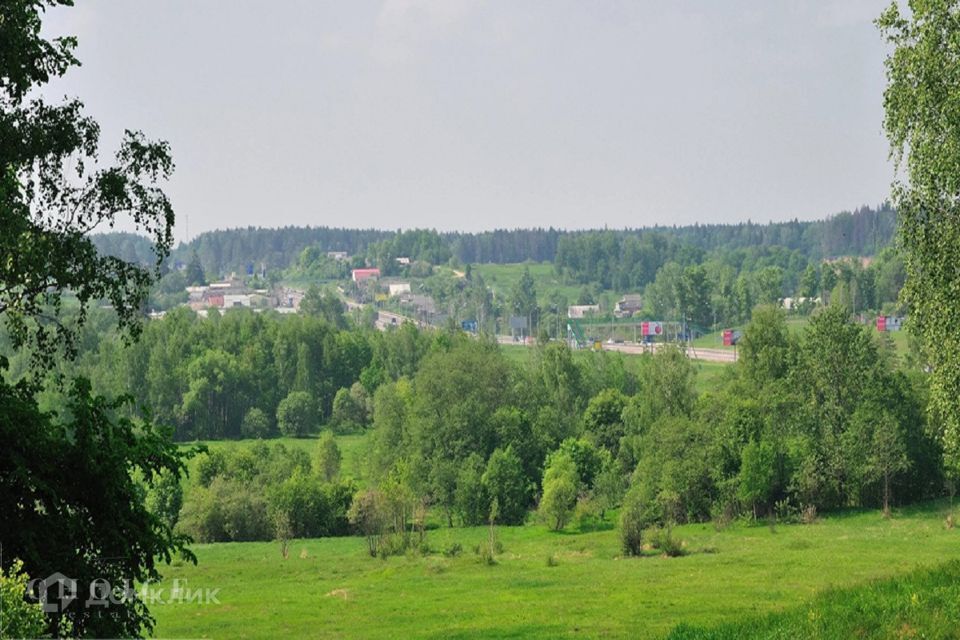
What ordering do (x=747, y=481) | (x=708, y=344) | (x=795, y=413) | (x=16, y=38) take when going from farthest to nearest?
(x=708, y=344), (x=795, y=413), (x=747, y=481), (x=16, y=38)

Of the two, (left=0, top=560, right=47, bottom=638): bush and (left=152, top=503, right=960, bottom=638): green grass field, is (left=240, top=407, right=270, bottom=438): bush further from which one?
(left=0, top=560, right=47, bottom=638): bush

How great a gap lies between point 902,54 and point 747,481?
46.1 metres

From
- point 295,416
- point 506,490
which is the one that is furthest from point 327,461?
point 295,416

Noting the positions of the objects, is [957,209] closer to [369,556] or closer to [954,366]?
[954,366]

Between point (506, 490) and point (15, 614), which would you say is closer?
point (15, 614)

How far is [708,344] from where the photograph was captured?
653 ft

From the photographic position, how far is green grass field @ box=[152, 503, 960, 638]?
3562 centimetres

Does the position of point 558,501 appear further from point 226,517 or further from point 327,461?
point 327,461

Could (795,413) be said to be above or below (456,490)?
above

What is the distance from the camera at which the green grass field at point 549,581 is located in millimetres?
35625

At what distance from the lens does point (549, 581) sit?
46469 millimetres

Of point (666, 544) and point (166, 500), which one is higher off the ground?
point (666, 544)

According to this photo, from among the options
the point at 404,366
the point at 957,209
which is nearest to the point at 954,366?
the point at 957,209

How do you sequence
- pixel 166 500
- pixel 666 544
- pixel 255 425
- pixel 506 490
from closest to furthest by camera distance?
1. pixel 666 544
2. pixel 166 500
3. pixel 506 490
4. pixel 255 425
